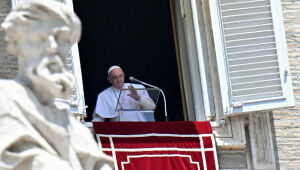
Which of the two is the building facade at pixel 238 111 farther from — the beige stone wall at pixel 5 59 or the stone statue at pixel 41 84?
the stone statue at pixel 41 84

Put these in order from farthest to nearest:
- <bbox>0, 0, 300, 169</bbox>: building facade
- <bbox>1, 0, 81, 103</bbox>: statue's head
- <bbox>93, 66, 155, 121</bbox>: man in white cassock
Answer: <bbox>93, 66, 155, 121</bbox>: man in white cassock → <bbox>0, 0, 300, 169</bbox>: building facade → <bbox>1, 0, 81, 103</bbox>: statue's head

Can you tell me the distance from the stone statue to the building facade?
675cm

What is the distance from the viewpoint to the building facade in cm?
1172

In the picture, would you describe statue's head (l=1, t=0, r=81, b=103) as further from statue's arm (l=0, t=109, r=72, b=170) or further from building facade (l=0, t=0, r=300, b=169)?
building facade (l=0, t=0, r=300, b=169)

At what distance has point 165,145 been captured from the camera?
1166cm

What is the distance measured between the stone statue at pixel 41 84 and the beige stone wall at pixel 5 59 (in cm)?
621

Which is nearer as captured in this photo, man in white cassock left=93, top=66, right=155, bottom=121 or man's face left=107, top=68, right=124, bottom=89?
man in white cassock left=93, top=66, right=155, bottom=121

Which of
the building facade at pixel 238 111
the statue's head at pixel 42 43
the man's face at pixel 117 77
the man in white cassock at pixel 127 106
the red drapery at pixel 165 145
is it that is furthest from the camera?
the man's face at pixel 117 77

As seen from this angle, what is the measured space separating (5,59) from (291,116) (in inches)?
95.6

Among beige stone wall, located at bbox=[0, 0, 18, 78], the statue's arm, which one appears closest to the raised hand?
beige stone wall, located at bbox=[0, 0, 18, 78]

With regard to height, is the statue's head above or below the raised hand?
above

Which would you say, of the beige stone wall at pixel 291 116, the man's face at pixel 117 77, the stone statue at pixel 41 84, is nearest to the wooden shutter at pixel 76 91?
the man's face at pixel 117 77

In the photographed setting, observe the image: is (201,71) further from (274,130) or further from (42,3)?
(42,3)

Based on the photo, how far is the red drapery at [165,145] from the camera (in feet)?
37.9
